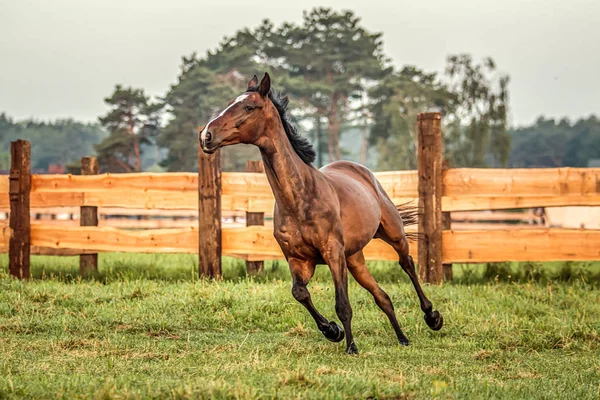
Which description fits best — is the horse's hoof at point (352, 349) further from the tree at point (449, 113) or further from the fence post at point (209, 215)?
the tree at point (449, 113)

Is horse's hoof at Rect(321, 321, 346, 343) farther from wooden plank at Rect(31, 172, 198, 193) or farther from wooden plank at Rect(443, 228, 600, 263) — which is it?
wooden plank at Rect(31, 172, 198, 193)

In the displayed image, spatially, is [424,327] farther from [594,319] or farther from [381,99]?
[381,99]

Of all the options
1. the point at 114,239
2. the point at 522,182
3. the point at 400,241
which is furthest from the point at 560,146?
the point at 400,241

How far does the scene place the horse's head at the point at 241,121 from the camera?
5.51 meters

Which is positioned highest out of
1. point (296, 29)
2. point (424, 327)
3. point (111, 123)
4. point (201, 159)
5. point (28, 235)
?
point (296, 29)

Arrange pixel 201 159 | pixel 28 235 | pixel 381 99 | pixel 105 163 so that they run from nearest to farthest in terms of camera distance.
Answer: pixel 201 159 → pixel 28 235 → pixel 105 163 → pixel 381 99

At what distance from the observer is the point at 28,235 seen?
1109 centimetres

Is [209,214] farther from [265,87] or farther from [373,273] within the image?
[265,87]

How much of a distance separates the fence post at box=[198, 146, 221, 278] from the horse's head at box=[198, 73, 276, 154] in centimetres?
431

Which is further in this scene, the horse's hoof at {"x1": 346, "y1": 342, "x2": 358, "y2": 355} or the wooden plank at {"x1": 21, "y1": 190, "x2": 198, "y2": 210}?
the wooden plank at {"x1": 21, "y1": 190, "x2": 198, "y2": 210}

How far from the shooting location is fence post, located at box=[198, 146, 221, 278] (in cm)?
1027

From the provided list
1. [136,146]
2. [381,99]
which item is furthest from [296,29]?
[136,146]

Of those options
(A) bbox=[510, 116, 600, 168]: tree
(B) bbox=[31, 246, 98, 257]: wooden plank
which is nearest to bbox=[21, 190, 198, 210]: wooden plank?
(B) bbox=[31, 246, 98, 257]: wooden plank

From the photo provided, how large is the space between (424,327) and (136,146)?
120 feet
